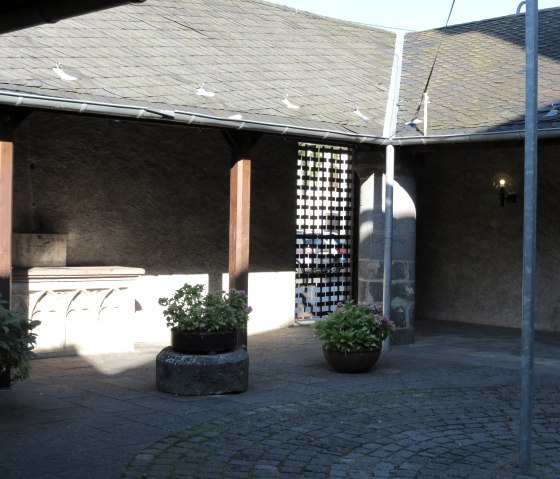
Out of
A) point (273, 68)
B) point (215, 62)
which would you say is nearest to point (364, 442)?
point (215, 62)

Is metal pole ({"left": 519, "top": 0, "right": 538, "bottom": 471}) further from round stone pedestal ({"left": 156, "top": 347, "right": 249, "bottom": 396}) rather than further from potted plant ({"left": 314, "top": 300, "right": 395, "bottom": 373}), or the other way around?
potted plant ({"left": 314, "top": 300, "right": 395, "bottom": 373})

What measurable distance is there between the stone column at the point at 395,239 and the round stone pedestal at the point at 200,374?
4011 millimetres

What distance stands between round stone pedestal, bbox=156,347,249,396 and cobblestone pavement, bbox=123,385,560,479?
71cm

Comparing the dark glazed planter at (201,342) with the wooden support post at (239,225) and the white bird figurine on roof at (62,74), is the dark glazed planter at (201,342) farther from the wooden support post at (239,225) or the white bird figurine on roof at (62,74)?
the white bird figurine on roof at (62,74)

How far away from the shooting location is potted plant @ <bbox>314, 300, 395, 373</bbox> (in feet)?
31.6

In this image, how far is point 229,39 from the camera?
13117 millimetres

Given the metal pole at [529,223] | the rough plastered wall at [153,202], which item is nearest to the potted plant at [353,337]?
the rough plastered wall at [153,202]

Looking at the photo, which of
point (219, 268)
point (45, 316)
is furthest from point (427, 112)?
point (45, 316)

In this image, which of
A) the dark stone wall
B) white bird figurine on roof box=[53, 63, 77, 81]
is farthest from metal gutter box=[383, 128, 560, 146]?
white bird figurine on roof box=[53, 63, 77, 81]

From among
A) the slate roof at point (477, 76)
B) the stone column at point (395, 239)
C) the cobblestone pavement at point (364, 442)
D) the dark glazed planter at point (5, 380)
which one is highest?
the slate roof at point (477, 76)

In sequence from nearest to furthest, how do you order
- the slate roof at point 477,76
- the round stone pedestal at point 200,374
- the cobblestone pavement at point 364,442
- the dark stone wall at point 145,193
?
1. the cobblestone pavement at point 364,442
2. the round stone pedestal at point 200,374
3. the dark stone wall at point 145,193
4. the slate roof at point 477,76

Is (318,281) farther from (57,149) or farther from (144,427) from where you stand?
(144,427)

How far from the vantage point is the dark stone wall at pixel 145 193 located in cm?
1100

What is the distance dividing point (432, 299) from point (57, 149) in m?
7.35
